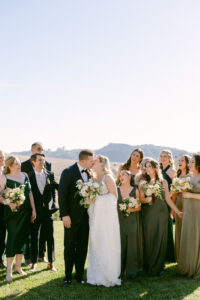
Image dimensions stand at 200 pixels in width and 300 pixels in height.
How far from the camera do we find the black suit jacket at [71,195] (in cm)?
685

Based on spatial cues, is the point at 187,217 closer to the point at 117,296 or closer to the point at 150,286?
the point at 150,286

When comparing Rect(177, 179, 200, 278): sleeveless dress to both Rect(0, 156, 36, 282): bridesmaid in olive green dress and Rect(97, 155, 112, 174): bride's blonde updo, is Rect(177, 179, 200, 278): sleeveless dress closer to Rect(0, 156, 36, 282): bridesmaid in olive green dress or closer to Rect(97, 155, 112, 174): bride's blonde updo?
Rect(97, 155, 112, 174): bride's blonde updo

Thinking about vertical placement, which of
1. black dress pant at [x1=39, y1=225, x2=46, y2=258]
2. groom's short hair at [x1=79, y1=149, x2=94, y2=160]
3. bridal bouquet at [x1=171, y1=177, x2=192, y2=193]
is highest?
groom's short hair at [x1=79, y1=149, x2=94, y2=160]

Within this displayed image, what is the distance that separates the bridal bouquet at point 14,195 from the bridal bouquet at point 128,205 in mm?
2151

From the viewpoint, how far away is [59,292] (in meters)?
6.59

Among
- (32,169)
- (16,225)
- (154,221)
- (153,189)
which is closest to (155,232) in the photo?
(154,221)

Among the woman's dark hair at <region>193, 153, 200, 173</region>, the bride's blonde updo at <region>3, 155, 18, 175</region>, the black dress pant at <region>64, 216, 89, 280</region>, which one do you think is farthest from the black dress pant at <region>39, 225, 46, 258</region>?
the woman's dark hair at <region>193, 153, 200, 173</region>

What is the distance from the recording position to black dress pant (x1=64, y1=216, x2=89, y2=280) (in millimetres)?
6938

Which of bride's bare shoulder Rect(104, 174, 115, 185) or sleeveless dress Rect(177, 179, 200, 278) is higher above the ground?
bride's bare shoulder Rect(104, 174, 115, 185)

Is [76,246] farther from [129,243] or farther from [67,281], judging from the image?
[129,243]

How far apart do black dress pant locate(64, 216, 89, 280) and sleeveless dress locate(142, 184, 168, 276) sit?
63.5 inches

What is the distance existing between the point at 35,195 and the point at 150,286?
3414 mm

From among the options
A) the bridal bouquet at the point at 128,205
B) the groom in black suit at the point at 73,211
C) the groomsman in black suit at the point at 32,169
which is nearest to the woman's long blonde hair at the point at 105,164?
the groom in black suit at the point at 73,211

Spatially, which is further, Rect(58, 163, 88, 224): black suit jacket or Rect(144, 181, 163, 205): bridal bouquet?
Rect(144, 181, 163, 205): bridal bouquet
